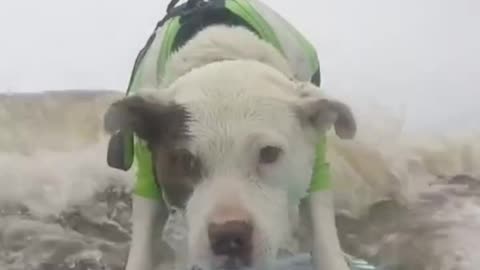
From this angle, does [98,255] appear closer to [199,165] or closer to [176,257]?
[176,257]

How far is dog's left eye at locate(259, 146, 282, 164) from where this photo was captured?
6.23 ft

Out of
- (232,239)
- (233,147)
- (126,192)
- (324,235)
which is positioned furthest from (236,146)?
(126,192)

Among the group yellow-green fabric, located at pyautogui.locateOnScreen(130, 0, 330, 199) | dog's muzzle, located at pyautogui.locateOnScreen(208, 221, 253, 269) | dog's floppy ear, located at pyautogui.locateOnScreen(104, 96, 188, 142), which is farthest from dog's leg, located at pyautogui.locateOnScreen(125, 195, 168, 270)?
dog's muzzle, located at pyautogui.locateOnScreen(208, 221, 253, 269)

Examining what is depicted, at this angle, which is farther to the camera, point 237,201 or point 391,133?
point 391,133

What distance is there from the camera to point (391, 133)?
2.73 m

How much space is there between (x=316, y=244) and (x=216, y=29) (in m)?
0.37

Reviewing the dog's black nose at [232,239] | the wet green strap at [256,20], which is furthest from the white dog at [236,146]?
the wet green strap at [256,20]

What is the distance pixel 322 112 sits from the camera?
1982mm

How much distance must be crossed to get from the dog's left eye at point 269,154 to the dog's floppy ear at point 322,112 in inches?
3.2

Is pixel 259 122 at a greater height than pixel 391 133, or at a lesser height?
greater

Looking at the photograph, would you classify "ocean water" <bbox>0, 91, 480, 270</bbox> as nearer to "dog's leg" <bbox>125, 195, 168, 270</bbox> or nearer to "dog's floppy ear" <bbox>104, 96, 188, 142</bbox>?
"dog's leg" <bbox>125, 195, 168, 270</bbox>

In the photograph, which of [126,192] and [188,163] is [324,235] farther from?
[126,192]

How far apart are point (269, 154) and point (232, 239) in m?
0.14

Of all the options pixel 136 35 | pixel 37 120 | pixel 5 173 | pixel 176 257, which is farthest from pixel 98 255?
pixel 136 35
